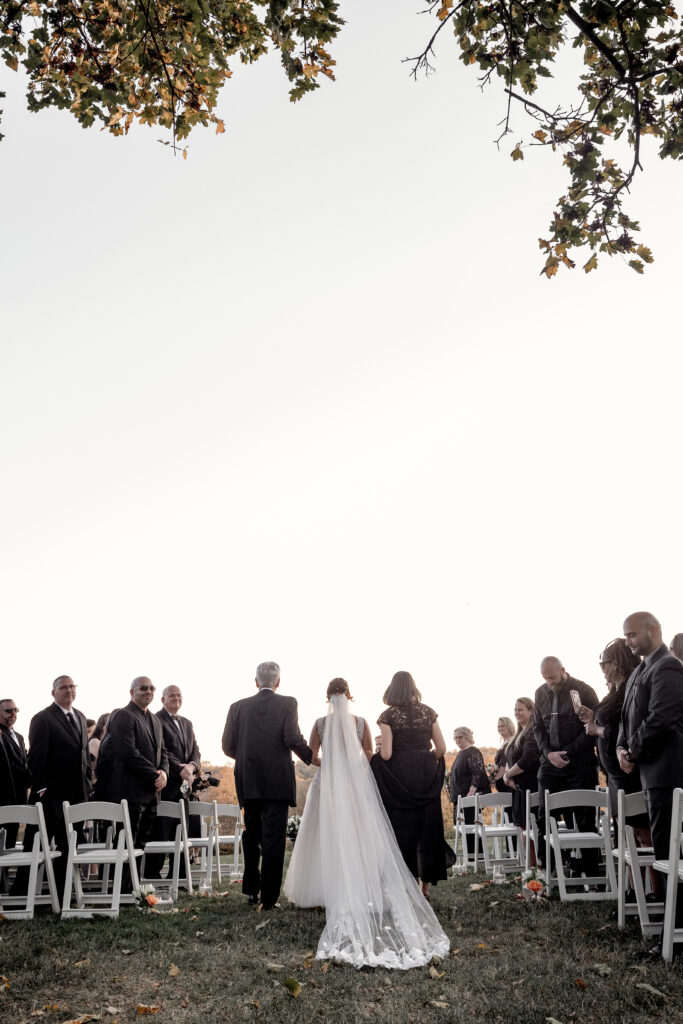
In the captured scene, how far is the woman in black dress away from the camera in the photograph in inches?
331

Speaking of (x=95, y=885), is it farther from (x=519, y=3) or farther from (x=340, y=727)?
(x=519, y=3)

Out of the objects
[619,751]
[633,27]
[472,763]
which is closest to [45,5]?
[633,27]

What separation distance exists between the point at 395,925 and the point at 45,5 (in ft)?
23.7

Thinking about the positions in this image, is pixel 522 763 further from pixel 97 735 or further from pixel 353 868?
pixel 97 735

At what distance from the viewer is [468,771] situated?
45.2ft

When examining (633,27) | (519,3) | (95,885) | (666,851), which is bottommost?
(95,885)

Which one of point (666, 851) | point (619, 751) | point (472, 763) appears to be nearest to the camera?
point (666, 851)

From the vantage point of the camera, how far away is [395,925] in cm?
673

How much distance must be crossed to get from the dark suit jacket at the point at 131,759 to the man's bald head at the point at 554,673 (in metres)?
4.61

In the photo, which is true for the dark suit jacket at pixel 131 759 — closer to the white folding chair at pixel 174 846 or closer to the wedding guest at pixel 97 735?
the white folding chair at pixel 174 846

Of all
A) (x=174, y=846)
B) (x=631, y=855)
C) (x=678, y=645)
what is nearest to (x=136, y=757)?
(x=174, y=846)

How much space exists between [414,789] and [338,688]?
1324 mm

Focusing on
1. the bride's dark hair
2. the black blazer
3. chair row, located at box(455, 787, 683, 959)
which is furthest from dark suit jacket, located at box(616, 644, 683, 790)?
the black blazer

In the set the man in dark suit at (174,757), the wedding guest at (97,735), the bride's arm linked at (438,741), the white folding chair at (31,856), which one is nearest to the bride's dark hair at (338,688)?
the bride's arm linked at (438,741)
